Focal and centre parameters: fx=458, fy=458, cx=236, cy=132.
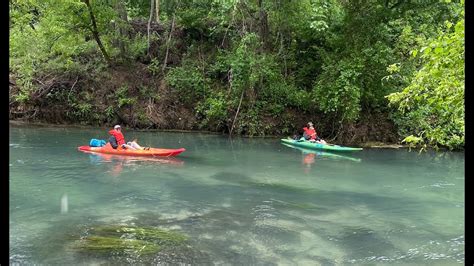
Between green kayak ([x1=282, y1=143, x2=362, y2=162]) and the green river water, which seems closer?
the green river water

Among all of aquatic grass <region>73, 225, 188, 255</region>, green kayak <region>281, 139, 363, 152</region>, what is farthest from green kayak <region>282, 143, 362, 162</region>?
aquatic grass <region>73, 225, 188, 255</region>

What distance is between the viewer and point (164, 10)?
80.0 ft

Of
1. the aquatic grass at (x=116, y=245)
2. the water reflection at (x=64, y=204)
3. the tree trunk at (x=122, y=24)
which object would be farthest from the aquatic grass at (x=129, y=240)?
the tree trunk at (x=122, y=24)

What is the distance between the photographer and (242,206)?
9016 millimetres

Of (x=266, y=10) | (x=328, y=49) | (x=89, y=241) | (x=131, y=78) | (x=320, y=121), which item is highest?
(x=266, y=10)

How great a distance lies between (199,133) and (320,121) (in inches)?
212

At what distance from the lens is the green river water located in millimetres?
6402

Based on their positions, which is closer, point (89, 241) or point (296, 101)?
point (89, 241)

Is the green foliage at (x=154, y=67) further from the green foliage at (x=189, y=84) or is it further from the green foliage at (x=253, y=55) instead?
the green foliage at (x=189, y=84)

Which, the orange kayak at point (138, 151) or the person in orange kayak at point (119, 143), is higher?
the person in orange kayak at point (119, 143)

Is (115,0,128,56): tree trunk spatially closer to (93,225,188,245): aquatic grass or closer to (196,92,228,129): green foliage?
(196,92,228,129): green foliage

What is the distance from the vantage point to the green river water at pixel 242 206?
21.0 ft

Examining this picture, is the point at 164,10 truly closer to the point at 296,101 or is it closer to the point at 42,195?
the point at 296,101
